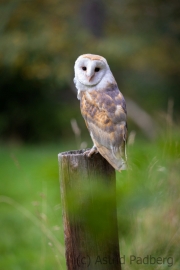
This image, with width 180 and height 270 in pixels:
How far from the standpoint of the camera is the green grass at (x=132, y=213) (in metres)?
1.79

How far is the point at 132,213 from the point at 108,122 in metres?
1.33

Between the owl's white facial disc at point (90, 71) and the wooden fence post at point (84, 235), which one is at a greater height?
the owl's white facial disc at point (90, 71)

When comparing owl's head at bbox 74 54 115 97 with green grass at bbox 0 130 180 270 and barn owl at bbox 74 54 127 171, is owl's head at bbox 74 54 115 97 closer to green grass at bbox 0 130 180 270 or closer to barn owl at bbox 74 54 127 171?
barn owl at bbox 74 54 127 171

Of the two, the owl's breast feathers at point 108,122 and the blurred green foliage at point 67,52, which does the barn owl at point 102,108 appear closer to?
the owl's breast feathers at point 108,122

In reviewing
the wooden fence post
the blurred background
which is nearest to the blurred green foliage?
the blurred background

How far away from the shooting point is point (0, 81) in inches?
577

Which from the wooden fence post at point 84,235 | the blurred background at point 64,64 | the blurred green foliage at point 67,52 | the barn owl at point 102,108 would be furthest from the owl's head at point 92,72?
the blurred green foliage at point 67,52

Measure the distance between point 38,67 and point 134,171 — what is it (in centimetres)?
1155

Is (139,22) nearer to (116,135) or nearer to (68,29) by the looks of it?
(68,29)

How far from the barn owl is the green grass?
0.43 feet

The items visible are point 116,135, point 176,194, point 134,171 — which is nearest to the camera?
point 134,171

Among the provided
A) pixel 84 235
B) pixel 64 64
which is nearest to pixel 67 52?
pixel 64 64

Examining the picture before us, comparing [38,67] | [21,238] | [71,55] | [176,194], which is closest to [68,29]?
[71,55]

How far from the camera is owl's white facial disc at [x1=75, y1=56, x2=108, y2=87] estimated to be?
11.1ft
